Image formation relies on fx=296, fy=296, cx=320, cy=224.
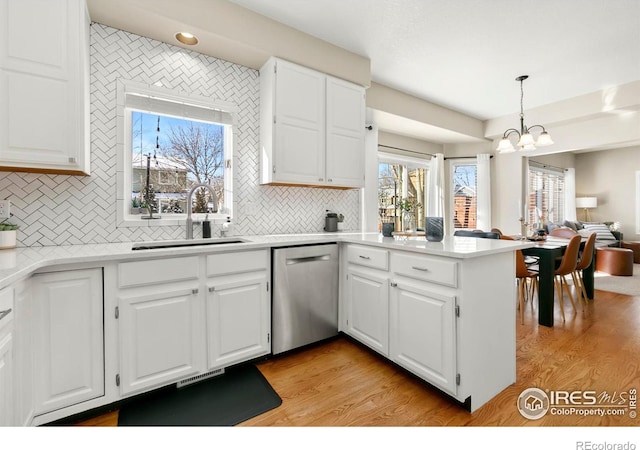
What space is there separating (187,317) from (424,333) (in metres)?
1.52

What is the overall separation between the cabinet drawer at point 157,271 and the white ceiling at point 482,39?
207 cm

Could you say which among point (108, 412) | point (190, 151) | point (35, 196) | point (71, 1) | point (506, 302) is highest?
point (71, 1)

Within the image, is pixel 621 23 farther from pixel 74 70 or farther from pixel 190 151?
pixel 74 70

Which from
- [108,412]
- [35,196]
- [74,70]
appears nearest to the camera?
[108,412]

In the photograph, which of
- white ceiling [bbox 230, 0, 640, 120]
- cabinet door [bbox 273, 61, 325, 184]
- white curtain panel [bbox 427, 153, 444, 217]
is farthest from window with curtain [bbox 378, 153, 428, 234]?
cabinet door [bbox 273, 61, 325, 184]

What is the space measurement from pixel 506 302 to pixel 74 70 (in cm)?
310

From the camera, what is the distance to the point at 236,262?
2098mm

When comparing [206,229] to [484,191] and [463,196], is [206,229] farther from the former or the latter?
[484,191]

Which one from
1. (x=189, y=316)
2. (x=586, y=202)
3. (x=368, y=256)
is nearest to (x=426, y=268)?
(x=368, y=256)

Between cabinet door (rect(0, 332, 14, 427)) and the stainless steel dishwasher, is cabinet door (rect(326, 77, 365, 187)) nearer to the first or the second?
the stainless steel dishwasher

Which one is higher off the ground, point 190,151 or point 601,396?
point 190,151

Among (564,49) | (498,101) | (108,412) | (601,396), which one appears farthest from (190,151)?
(498,101)

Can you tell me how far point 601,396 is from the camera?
72.2 inches

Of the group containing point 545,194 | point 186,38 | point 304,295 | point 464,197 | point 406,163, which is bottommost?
point 304,295
